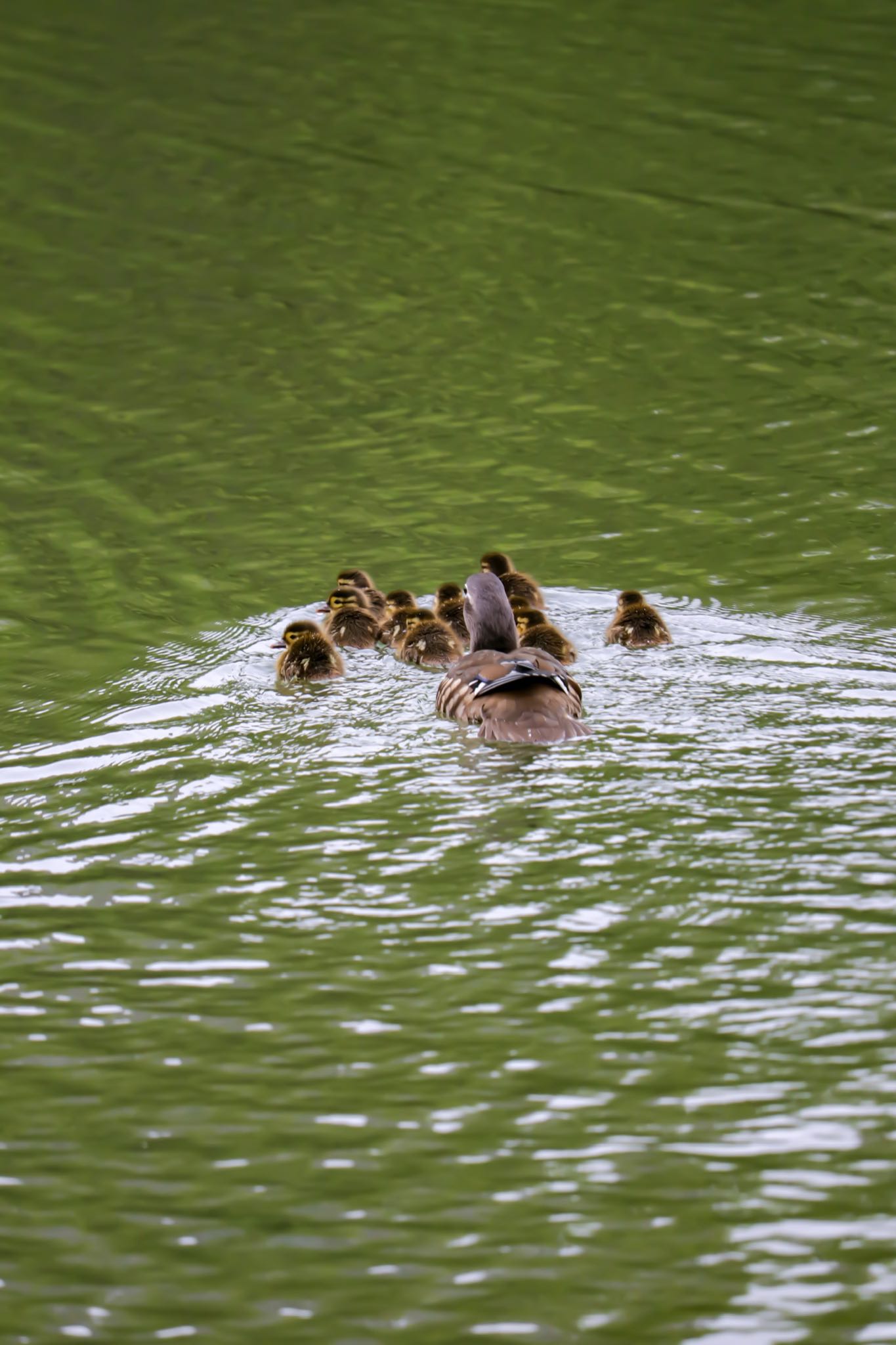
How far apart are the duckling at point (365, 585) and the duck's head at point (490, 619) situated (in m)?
1.23

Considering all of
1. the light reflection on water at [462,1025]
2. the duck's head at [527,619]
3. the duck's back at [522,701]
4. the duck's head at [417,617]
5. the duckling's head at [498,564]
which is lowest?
the light reflection on water at [462,1025]

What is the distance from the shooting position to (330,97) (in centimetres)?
1630

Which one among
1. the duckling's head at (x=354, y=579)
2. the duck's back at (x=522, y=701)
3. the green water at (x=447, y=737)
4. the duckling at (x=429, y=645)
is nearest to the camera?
the green water at (x=447, y=737)

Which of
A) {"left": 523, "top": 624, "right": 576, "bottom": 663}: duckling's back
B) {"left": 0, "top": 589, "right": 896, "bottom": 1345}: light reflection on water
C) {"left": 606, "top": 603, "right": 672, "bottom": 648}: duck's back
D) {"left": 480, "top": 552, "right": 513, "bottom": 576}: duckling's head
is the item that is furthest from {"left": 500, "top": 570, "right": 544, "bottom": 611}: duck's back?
{"left": 0, "top": 589, "right": 896, "bottom": 1345}: light reflection on water

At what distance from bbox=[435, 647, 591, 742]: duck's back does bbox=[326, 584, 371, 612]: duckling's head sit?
162 cm

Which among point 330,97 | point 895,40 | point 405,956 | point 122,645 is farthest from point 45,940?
point 895,40

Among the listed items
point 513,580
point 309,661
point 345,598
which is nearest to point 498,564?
point 513,580

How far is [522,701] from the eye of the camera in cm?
607

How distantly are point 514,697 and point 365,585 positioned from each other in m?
2.37

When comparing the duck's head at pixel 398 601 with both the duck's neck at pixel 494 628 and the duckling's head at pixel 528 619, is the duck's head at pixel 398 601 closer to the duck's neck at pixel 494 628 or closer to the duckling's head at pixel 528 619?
the duckling's head at pixel 528 619

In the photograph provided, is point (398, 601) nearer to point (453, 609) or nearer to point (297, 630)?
point (453, 609)

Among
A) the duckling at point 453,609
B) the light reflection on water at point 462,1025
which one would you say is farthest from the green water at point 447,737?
the duckling at point 453,609

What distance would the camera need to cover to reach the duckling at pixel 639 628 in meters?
7.23

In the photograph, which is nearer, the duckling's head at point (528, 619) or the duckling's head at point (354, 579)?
the duckling's head at point (528, 619)
